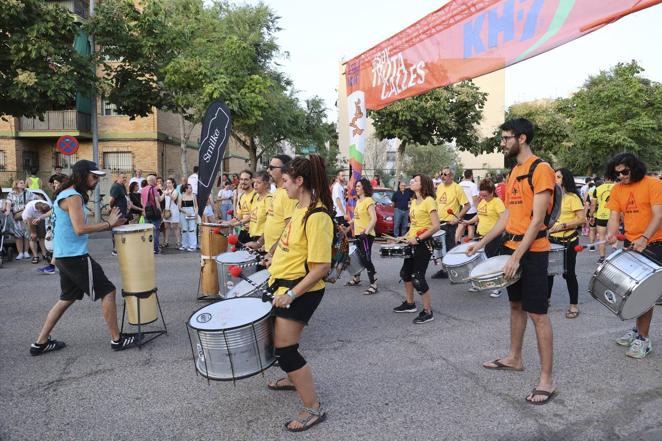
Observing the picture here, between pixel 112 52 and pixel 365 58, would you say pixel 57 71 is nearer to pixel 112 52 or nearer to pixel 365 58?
pixel 112 52

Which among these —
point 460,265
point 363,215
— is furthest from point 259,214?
point 460,265

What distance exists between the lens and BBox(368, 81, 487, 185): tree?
74.3 feet

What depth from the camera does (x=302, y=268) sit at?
333 centimetres

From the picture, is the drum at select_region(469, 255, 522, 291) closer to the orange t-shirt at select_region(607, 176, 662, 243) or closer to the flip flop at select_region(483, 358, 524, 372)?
the flip flop at select_region(483, 358, 524, 372)

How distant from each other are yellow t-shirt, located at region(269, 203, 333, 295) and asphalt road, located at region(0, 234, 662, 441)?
3.60ft

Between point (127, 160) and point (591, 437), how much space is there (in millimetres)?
28594

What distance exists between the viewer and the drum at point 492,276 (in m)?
3.88

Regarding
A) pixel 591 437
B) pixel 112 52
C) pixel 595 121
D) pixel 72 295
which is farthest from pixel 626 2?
pixel 595 121

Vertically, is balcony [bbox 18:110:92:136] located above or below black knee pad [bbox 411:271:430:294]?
above

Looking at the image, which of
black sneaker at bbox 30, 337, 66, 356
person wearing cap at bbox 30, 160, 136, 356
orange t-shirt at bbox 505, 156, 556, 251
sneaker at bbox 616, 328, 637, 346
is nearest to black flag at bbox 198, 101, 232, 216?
person wearing cap at bbox 30, 160, 136, 356

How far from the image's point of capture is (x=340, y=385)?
13.7 ft

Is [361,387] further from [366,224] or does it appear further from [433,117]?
[433,117]

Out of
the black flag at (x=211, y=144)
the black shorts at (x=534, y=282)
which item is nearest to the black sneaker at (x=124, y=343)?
the black flag at (x=211, y=144)

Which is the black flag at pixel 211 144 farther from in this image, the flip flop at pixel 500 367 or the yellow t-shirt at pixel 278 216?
the flip flop at pixel 500 367
